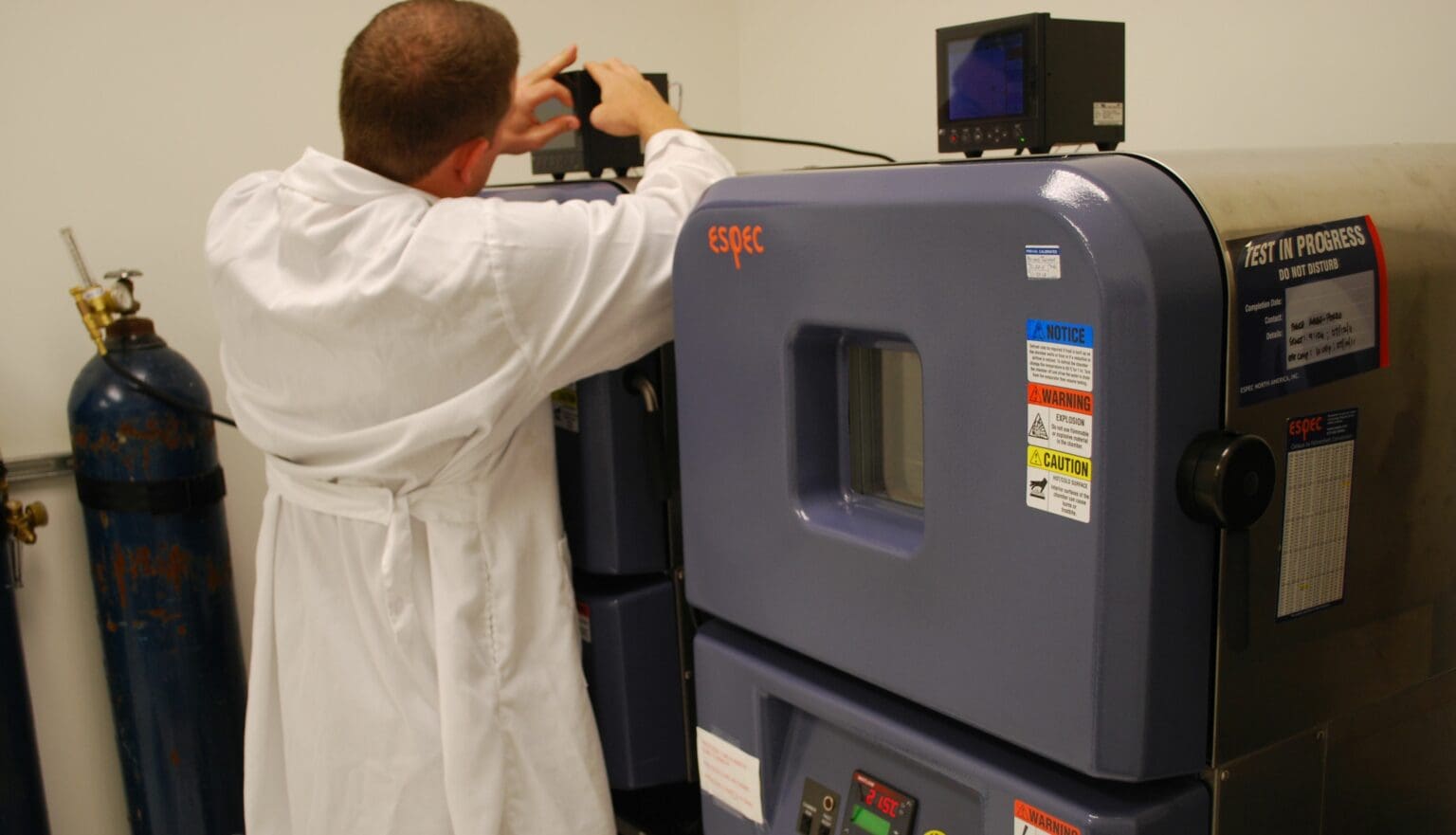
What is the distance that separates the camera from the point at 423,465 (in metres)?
1.47

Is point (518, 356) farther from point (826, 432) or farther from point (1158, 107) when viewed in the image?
point (1158, 107)

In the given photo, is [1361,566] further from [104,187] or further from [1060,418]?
[104,187]

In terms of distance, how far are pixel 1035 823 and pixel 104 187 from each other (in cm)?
199

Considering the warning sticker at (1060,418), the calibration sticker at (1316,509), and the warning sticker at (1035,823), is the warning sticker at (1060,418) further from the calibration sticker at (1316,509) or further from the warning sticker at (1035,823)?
the warning sticker at (1035,823)

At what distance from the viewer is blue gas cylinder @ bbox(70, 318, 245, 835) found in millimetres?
2127

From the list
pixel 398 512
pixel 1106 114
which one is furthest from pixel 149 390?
pixel 1106 114

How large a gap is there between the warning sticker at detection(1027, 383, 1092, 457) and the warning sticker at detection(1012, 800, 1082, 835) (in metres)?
0.30

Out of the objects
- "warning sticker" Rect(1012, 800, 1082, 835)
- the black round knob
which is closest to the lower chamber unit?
"warning sticker" Rect(1012, 800, 1082, 835)

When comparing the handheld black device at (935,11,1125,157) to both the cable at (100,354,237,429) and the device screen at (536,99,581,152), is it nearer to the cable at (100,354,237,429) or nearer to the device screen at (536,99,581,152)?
the device screen at (536,99,581,152)

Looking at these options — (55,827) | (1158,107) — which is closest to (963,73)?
(1158,107)

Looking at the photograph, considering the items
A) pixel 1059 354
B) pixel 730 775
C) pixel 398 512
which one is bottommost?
pixel 730 775

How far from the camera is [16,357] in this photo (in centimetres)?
225

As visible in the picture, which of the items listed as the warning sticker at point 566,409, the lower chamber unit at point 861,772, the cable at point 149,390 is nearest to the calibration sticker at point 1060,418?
the lower chamber unit at point 861,772

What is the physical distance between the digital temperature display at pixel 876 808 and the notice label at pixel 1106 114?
702 millimetres
